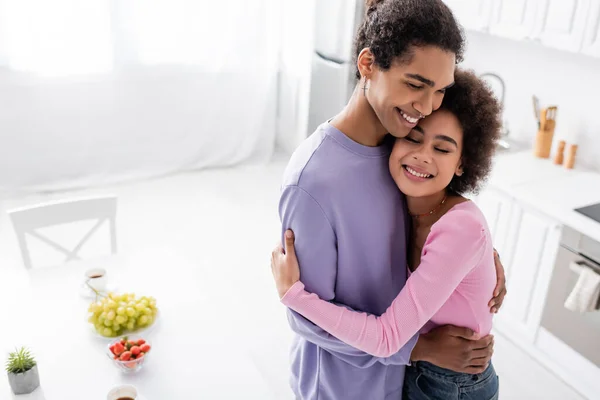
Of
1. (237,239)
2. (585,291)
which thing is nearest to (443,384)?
(585,291)

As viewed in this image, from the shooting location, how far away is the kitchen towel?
230 centimetres

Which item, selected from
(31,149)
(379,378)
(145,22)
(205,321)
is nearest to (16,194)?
(31,149)

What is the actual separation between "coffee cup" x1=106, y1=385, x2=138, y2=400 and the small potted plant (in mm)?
209

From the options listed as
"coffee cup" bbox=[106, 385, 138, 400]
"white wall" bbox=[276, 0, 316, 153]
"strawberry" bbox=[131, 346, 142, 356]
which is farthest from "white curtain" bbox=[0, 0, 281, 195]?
"coffee cup" bbox=[106, 385, 138, 400]

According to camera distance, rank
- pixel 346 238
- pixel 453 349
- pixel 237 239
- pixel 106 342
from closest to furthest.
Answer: pixel 346 238 < pixel 453 349 < pixel 106 342 < pixel 237 239

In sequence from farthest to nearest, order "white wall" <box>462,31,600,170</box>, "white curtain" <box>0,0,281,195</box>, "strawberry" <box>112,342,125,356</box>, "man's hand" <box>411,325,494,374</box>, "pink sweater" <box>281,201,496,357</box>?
"white curtain" <box>0,0,281,195</box>
"white wall" <box>462,31,600,170</box>
"strawberry" <box>112,342,125,356</box>
"man's hand" <box>411,325,494,374</box>
"pink sweater" <box>281,201,496,357</box>

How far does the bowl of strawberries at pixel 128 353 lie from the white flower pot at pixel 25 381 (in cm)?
18

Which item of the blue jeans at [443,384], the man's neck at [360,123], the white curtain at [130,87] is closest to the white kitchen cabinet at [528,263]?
the blue jeans at [443,384]

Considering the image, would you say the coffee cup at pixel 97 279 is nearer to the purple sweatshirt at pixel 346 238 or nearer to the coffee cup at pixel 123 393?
the coffee cup at pixel 123 393

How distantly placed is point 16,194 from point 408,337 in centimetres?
361

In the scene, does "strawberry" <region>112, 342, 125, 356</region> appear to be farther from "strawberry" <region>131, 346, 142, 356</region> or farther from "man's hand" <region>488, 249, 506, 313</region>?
"man's hand" <region>488, 249, 506, 313</region>

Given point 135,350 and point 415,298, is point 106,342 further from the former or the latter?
point 415,298

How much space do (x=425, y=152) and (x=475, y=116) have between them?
0.42 ft

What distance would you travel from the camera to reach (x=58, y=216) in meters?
2.30
